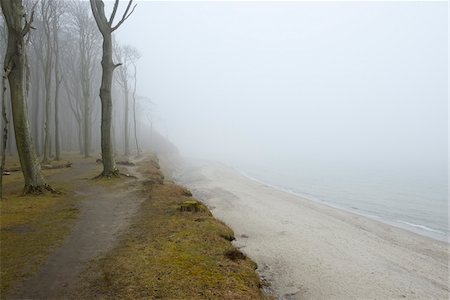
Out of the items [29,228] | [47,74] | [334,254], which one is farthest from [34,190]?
[47,74]

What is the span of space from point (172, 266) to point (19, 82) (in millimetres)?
11972

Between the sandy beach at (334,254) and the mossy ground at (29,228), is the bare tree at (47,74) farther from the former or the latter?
the sandy beach at (334,254)

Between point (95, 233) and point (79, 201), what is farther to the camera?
point (79, 201)

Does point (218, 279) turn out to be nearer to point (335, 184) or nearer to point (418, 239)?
point (418, 239)

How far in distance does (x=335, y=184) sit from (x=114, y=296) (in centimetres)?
4365

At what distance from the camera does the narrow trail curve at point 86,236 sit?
7.56 meters

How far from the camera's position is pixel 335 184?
4709 centimetres

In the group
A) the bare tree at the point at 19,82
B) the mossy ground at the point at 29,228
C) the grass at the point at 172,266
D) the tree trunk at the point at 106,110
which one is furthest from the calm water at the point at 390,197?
the bare tree at the point at 19,82

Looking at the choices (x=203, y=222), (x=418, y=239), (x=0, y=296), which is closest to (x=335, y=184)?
(x=418, y=239)

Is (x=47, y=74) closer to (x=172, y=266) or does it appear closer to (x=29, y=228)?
(x=29, y=228)

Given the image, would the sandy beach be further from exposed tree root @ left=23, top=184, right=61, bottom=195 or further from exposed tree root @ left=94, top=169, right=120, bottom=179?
exposed tree root @ left=23, top=184, right=61, bottom=195

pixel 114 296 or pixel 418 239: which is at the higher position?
pixel 114 296

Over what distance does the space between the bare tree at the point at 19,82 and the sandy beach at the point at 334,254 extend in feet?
33.7

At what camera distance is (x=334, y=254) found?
14555 millimetres
